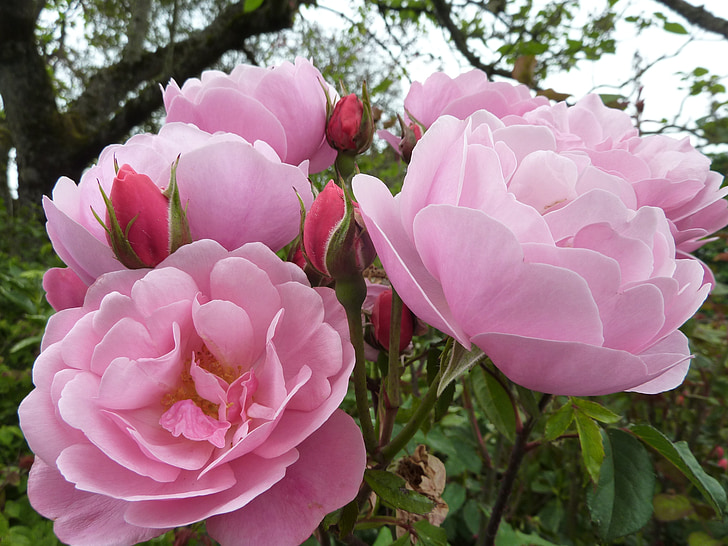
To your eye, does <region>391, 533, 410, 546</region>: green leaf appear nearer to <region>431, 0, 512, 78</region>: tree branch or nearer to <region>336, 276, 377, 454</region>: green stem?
<region>336, 276, 377, 454</region>: green stem

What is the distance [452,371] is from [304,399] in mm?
96

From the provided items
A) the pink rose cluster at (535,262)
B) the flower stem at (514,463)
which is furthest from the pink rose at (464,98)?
the flower stem at (514,463)

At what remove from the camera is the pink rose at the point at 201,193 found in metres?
0.31

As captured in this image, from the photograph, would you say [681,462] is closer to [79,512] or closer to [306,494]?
[306,494]

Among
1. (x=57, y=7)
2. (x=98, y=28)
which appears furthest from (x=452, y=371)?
(x=98, y=28)

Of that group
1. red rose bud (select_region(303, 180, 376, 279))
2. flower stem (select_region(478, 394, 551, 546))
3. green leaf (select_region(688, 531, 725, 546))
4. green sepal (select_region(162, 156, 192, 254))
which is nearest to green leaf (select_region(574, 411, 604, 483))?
flower stem (select_region(478, 394, 551, 546))

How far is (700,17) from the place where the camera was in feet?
4.73

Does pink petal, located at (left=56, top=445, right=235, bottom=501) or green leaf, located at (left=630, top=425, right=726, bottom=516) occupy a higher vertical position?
pink petal, located at (left=56, top=445, right=235, bottom=501)

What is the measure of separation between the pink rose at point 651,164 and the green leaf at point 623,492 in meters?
0.27

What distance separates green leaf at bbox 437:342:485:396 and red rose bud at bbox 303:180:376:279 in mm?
91

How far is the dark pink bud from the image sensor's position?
0.30 m

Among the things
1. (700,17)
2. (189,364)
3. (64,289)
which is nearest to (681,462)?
(189,364)

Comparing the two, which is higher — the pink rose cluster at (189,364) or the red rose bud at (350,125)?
the red rose bud at (350,125)

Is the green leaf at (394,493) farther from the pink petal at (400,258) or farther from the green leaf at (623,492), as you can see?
the green leaf at (623,492)
